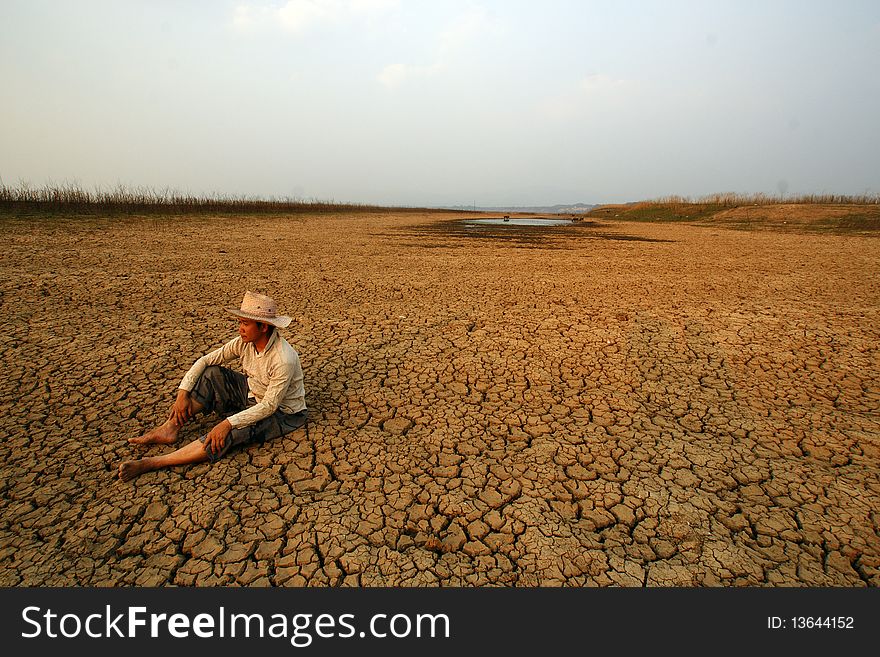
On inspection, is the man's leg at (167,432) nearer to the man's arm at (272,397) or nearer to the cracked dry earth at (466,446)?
the cracked dry earth at (466,446)

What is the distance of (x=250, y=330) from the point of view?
246 cm

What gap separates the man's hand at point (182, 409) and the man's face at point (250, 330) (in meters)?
0.49

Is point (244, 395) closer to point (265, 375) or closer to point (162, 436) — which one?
point (265, 375)

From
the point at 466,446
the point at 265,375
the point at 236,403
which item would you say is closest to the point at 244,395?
the point at 236,403

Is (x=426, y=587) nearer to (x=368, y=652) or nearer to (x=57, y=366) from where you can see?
(x=368, y=652)

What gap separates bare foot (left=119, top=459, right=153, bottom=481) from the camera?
2264mm

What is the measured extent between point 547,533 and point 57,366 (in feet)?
12.9

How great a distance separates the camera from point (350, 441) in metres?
2.74

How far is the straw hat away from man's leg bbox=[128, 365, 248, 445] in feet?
1.57

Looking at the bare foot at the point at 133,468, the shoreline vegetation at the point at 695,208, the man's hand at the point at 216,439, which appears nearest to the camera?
the bare foot at the point at 133,468

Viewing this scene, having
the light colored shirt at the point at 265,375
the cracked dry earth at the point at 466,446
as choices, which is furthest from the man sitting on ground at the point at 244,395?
the cracked dry earth at the point at 466,446

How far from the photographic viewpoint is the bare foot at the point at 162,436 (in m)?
2.54

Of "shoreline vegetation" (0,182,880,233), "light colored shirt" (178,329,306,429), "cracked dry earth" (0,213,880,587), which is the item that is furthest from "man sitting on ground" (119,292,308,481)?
"shoreline vegetation" (0,182,880,233)

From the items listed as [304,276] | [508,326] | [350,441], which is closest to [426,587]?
[350,441]
